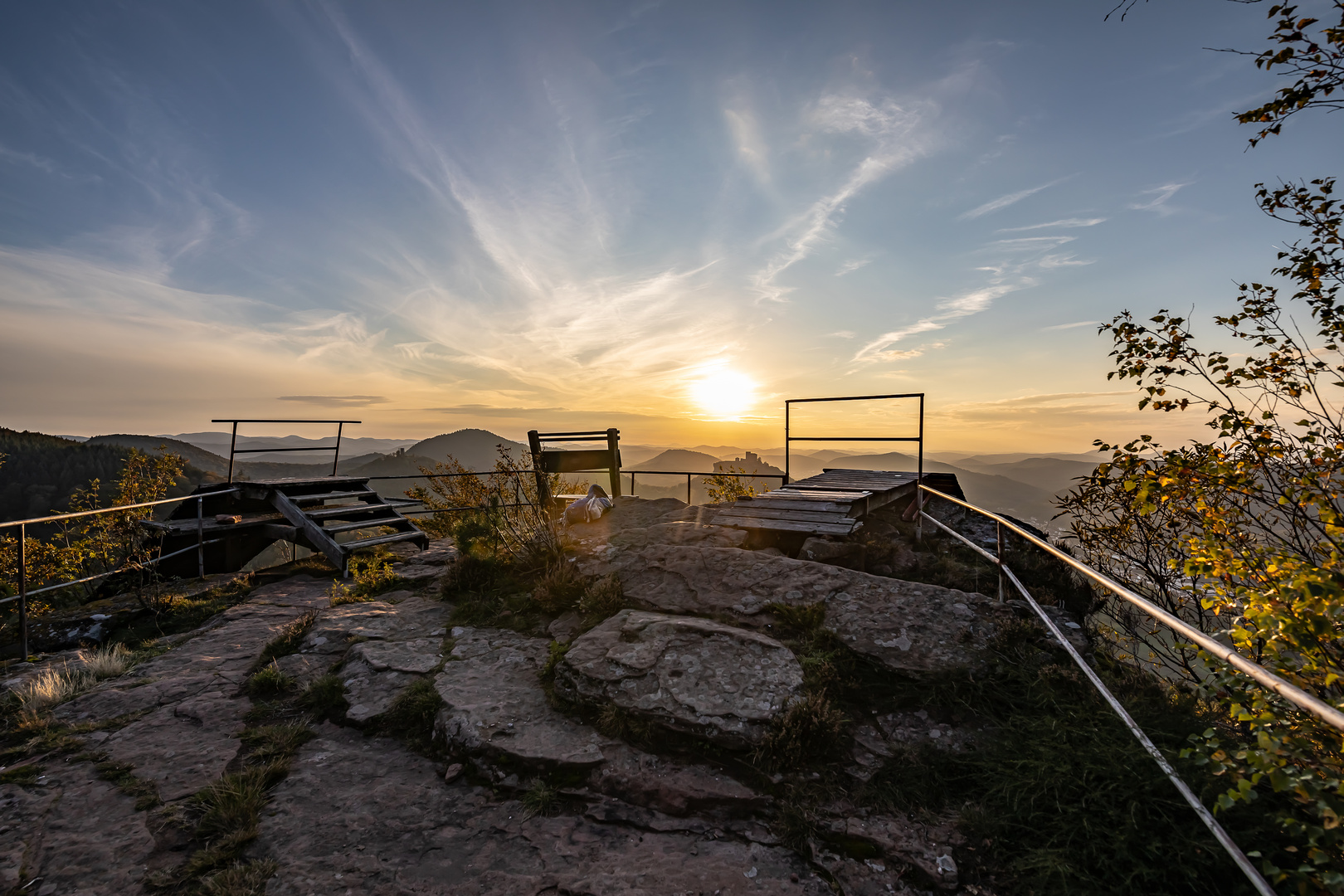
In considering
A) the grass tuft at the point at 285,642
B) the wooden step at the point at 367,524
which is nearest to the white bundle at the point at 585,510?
the wooden step at the point at 367,524

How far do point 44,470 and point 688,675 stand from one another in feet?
267

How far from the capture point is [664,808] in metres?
2.91

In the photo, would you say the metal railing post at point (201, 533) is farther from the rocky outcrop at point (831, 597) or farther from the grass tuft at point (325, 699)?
the rocky outcrop at point (831, 597)

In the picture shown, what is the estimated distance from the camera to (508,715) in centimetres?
362

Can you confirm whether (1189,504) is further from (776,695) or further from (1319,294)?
(776,695)

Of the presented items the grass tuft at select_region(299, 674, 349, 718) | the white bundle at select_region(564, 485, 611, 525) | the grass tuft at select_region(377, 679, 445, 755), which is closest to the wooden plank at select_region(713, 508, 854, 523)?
the white bundle at select_region(564, 485, 611, 525)

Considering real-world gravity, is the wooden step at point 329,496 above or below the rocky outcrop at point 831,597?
above

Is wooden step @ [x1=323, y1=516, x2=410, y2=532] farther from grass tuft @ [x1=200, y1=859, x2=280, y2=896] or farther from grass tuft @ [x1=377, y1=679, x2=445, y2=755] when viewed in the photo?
grass tuft @ [x1=200, y1=859, x2=280, y2=896]

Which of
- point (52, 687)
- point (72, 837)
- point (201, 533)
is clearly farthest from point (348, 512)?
Answer: point (72, 837)

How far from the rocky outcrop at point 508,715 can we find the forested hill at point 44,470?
6353 cm

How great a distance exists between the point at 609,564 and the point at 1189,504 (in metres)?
5.39

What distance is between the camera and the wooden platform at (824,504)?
607 cm

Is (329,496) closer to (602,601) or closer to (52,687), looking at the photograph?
(52,687)

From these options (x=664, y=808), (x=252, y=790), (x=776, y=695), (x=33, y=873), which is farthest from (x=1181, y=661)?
(x=33, y=873)
